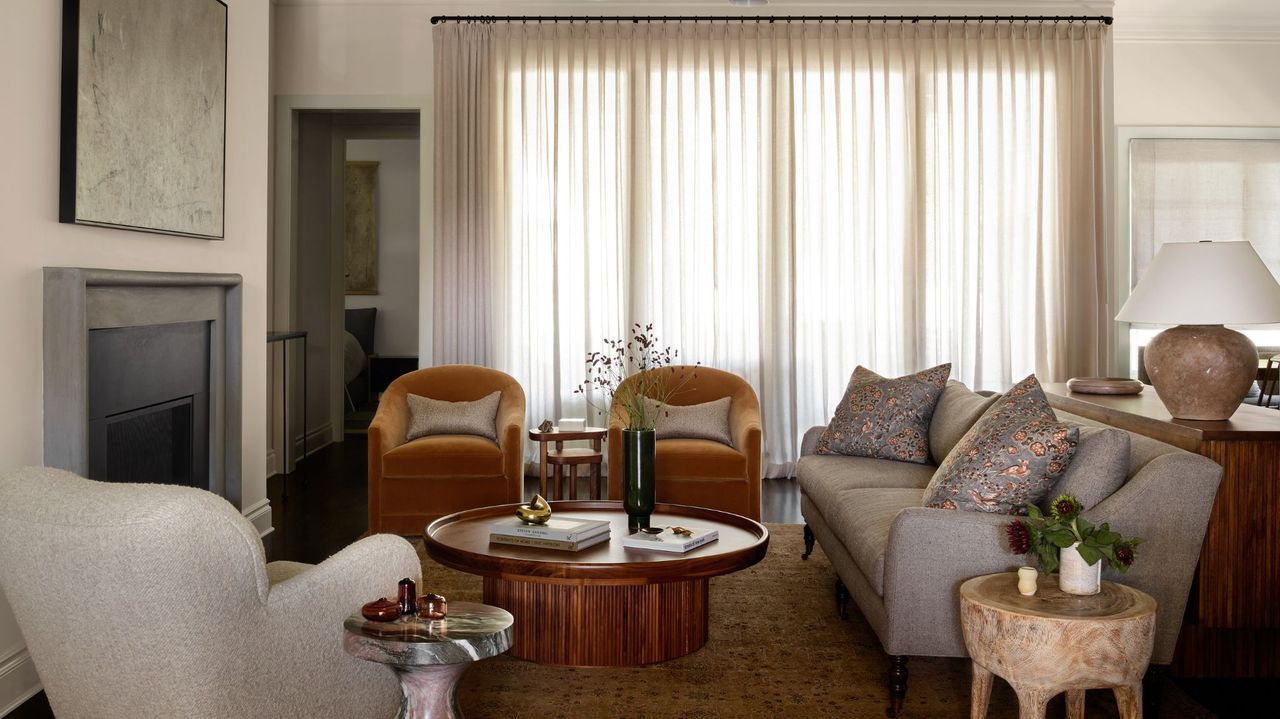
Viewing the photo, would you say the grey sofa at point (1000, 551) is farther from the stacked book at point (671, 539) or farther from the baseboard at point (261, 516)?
the baseboard at point (261, 516)

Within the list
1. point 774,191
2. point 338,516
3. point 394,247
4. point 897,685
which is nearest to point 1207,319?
point 897,685

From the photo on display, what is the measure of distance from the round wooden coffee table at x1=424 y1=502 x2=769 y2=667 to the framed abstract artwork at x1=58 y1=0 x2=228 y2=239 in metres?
1.54

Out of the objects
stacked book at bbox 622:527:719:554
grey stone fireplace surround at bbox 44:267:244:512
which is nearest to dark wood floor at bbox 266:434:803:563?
grey stone fireplace surround at bbox 44:267:244:512

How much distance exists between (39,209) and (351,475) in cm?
379

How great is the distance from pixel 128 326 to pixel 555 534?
5.33ft

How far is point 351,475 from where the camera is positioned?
670 cm

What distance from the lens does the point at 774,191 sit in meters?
6.56

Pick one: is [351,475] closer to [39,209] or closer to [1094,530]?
[39,209]

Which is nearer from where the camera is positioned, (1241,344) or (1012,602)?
(1012,602)

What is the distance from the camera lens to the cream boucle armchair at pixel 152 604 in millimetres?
1899

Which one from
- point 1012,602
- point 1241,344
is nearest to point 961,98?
point 1241,344

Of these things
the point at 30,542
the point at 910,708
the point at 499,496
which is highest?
the point at 30,542

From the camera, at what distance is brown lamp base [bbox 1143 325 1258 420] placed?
126 inches

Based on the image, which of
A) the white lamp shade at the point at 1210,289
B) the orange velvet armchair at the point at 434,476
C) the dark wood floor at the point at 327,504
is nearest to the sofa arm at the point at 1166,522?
the white lamp shade at the point at 1210,289
